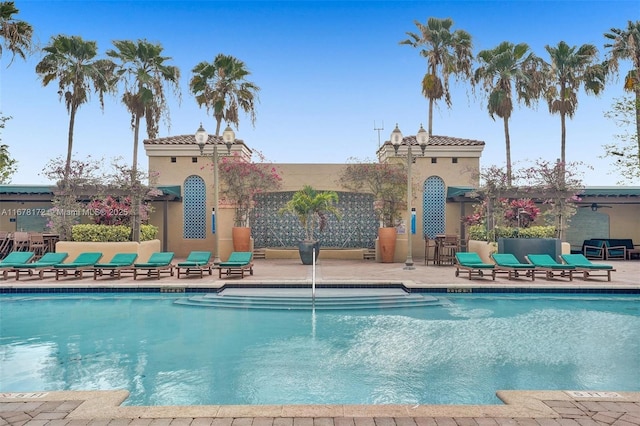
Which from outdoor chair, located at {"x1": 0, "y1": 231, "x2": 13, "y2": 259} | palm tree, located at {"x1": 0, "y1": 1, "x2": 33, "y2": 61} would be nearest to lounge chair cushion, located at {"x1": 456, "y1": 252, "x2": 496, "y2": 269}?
palm tree, located at {"x1": 0, "y1": 1, "x2": 33, "y2": 61}

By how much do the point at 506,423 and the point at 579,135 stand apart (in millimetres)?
20867

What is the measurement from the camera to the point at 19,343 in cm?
697

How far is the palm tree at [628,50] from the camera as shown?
19.6 metres

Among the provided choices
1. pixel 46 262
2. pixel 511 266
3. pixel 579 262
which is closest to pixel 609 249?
pixel 579 262

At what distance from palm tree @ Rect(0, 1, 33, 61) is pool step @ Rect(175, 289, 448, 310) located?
38.4ft

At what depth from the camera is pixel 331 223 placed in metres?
20.1

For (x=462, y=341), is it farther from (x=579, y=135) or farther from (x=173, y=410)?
(x=579, y=135)

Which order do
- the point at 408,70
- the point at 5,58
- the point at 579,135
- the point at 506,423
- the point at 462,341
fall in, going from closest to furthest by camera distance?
the point at 506,423, the point at 462,341, the point at 5,58, the point at 579,135, the point at 408,70

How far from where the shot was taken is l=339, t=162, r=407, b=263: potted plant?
17.6m

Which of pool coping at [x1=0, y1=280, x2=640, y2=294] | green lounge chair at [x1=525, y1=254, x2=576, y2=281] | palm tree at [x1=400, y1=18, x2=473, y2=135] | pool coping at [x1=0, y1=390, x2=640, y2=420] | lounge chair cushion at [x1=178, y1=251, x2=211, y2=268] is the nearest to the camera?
pool coping at [x1=0, y1=390, x2=640, y2=420]

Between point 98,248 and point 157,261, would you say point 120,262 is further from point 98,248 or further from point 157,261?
point 98,248

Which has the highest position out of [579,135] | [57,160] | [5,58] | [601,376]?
[5,58]

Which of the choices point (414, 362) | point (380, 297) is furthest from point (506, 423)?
point (380, 297)

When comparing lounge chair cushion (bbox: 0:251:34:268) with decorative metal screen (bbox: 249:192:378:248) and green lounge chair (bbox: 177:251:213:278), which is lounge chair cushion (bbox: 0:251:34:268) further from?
decorative metal screen (bbox: 249:192:378:248)
